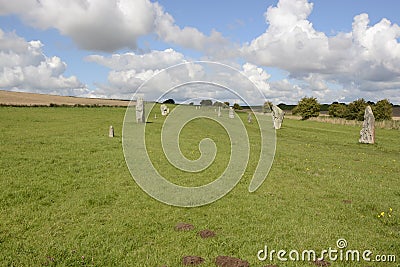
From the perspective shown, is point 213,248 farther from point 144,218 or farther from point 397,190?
point 397,190

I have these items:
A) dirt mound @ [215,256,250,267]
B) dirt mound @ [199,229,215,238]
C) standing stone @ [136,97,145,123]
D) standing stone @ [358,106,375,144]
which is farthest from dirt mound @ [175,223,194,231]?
standing stone @ [136,97,145,123]

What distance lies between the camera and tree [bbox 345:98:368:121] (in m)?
81.3

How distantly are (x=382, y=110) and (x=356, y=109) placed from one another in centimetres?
700

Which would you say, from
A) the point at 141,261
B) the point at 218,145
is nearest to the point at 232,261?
the point at 141,261

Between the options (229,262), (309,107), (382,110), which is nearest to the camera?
(229,262)

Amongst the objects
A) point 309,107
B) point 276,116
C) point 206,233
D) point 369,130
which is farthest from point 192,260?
point 309,107

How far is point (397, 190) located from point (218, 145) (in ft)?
40.6

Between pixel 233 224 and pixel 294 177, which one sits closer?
pixel 233 224

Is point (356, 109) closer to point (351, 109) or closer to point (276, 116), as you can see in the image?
point (351, 109)

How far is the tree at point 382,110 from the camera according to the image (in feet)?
255

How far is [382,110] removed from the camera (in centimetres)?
7869

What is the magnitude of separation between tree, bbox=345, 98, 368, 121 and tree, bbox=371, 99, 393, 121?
111 inches

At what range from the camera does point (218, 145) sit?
22.7 meters

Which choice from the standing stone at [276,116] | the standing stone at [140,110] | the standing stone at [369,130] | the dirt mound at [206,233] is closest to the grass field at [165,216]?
the dirt mound at [206,233]
